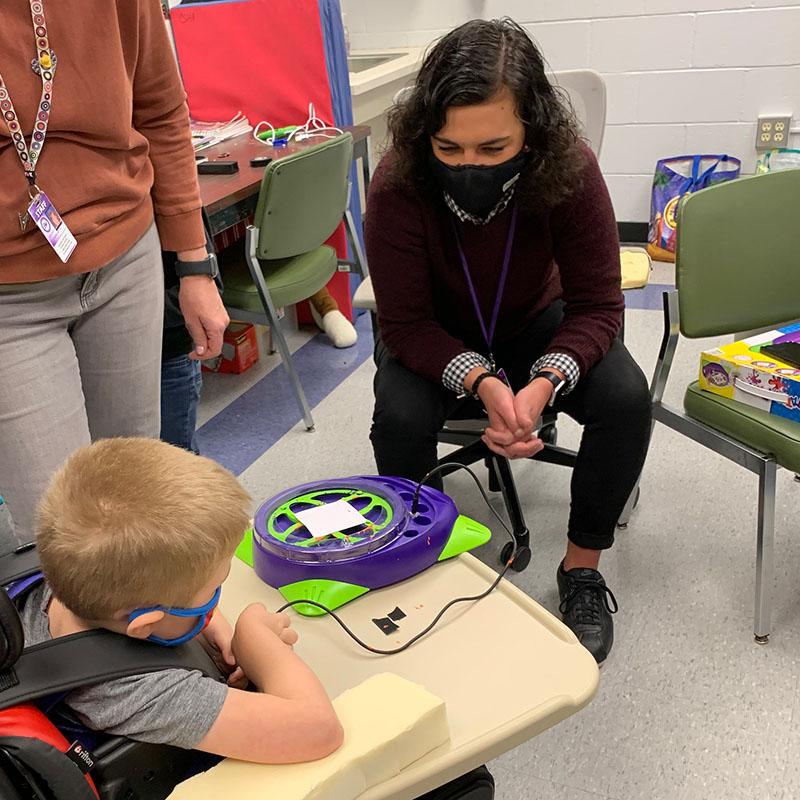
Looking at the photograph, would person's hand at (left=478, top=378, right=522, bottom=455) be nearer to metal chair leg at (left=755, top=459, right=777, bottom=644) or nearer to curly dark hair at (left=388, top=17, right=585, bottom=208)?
curly dark hair at (left=388, top=17, right=585, bottom=208)

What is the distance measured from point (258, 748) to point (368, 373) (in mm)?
2239

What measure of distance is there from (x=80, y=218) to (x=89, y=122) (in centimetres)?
12

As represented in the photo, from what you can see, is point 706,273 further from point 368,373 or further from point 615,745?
point 368,373

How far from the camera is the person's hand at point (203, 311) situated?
1350 mm

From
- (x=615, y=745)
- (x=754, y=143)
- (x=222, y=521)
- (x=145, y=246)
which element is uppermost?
(x=145, y=246)

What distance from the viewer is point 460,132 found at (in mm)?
1433

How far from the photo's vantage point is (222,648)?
3.07 feet

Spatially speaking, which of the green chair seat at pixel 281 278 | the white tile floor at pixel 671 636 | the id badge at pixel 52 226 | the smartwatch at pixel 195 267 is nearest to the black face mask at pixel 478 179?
the smartwatch at pixel 195 267

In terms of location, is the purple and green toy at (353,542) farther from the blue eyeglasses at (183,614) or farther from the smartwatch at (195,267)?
the smartwatch at (195,267)

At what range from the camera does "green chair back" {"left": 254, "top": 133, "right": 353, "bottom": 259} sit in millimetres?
2342

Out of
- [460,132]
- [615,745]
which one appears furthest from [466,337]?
[615,745]

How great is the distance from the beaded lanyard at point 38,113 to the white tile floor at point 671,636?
2.82ft

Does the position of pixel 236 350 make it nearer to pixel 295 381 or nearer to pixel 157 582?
pixel 295 381

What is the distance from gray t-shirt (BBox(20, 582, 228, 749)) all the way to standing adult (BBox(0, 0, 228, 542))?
46 centimetres
